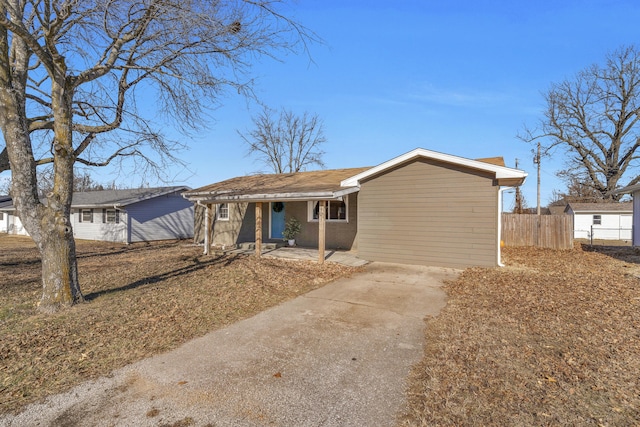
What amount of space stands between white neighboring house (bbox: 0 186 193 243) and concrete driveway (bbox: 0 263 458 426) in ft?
54.7

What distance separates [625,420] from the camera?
8.22ft

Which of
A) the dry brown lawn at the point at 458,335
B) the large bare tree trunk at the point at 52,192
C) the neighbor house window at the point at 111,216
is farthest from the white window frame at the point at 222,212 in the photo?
the large bare tree trunk at the point at 52,192

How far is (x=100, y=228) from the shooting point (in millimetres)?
20328

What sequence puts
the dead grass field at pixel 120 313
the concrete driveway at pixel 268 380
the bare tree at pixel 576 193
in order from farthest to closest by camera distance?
1. the bare tree at pixel 576 193
2. the dead grass field at pixel 120 313
3. the concrete driveway at pixel 268 380

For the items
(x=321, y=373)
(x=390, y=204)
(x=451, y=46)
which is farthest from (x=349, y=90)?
(x=321, y=373)

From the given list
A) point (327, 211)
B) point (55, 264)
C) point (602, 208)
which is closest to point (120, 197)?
point (327, 211)

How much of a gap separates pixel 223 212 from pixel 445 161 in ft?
33.5

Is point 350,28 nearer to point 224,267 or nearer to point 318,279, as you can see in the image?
point 318,279

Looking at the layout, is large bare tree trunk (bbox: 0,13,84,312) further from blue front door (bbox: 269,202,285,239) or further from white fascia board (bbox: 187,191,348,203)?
blue front door (bbox: 269,202,285,239)

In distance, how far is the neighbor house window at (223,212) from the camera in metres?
15.4

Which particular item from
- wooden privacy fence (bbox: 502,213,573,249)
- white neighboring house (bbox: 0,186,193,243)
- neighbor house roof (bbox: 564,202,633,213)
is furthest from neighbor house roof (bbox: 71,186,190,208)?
neighbor house roof (bbox: 564,202,633,213)

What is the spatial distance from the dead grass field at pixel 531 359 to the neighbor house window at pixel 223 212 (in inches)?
436

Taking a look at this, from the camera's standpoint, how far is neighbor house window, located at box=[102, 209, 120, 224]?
19.6 m

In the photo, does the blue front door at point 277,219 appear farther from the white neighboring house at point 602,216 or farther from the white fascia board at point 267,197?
the white neighboring house at point 602,216
